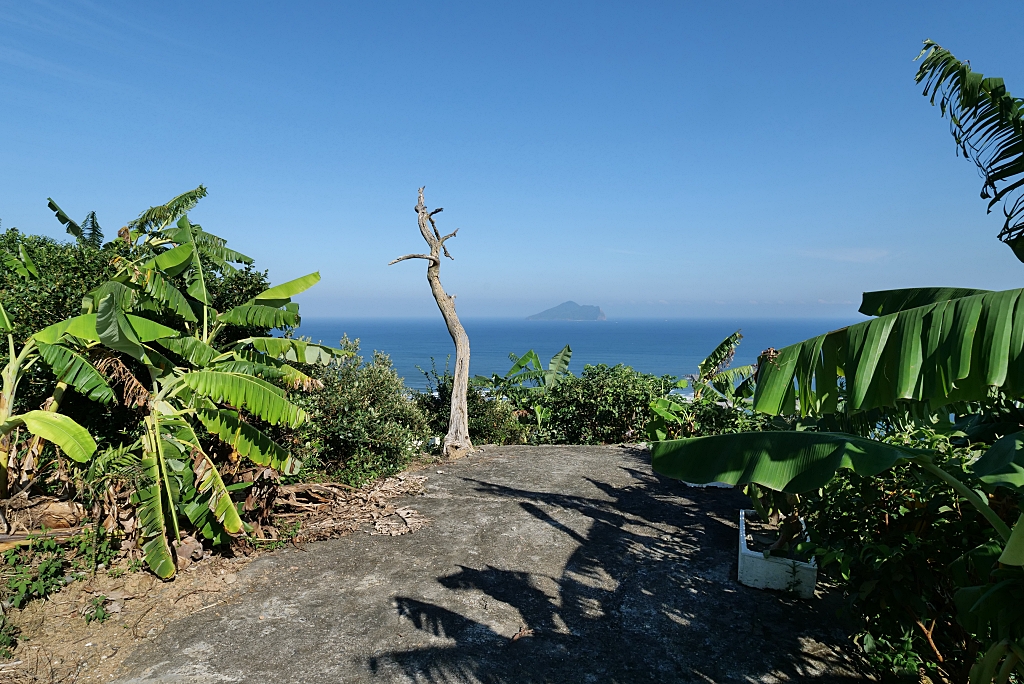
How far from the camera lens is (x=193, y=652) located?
4.27 metres

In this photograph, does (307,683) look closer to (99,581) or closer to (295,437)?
(99,581)

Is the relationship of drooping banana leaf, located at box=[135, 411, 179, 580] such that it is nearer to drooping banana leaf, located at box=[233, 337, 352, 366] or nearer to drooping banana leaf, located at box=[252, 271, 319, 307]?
drooping banana leaf, located at box=[233, 337, 352, 366]

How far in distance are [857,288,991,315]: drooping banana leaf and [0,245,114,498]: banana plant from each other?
6.64 metres

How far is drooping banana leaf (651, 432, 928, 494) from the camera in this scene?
2.31m

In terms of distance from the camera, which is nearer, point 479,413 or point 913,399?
point 913,399

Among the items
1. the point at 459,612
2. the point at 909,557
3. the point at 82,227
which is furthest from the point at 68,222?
the point at 909,557

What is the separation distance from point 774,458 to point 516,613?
3.26 meters

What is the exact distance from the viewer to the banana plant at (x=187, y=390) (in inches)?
207

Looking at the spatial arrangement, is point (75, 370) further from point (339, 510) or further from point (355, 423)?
point (355, 423)

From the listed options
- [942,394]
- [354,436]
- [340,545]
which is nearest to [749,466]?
[942,394]

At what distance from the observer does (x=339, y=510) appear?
24.9ft

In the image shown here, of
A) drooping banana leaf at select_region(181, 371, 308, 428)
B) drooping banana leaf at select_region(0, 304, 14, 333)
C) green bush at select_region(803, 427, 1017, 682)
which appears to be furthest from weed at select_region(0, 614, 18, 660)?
green bush at select_region(803, 427, 1017, 682)

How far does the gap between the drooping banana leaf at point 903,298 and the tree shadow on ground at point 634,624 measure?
8.61 ft

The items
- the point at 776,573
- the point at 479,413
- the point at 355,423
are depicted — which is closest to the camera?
the point at 776,573
